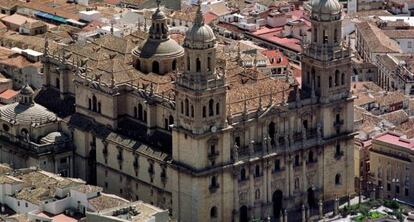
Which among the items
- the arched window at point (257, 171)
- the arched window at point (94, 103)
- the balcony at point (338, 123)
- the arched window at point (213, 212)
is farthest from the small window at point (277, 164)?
the arched window at point (94, 103)

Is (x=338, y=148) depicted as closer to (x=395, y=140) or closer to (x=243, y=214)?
(x=395, y=140)

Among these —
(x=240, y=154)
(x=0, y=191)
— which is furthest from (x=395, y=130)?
(x=0, y=191)

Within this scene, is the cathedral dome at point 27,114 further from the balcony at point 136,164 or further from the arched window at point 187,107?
the arched window at point 187,107

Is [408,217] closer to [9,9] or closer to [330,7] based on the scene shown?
[330,7]

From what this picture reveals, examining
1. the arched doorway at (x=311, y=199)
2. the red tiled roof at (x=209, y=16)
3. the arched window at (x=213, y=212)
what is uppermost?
the red tiled roof at (x=209, y=16)

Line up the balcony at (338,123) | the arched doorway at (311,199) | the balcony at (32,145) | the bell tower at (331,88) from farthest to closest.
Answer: the balcony at (32,145), the arched doorway at (311,199), the balcony at (338,123), the bell tower at (331,88)

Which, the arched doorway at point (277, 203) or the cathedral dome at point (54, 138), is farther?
the cathedral dome at point (54, 138)
